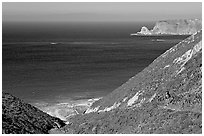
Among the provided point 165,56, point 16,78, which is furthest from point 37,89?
point 165,56

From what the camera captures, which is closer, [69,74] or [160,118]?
[160,118]

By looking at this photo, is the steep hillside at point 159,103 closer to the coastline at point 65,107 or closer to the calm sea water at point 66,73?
the coastline at point 65,107

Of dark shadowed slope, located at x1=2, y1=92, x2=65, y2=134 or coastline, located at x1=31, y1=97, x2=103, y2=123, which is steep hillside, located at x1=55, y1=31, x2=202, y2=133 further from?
coastline, located at x1=31, y1=97, x2=103, y2=123

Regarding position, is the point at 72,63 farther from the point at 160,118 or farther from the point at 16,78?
the point at 160,118

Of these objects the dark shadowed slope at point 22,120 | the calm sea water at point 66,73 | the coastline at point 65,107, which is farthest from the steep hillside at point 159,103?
the calm sea water at point 66,73

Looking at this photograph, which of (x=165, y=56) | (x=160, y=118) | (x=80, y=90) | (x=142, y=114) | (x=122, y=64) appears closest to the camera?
(x=160, y=118)

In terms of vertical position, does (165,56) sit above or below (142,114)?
above

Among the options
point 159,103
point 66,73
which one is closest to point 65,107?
point 159,103
